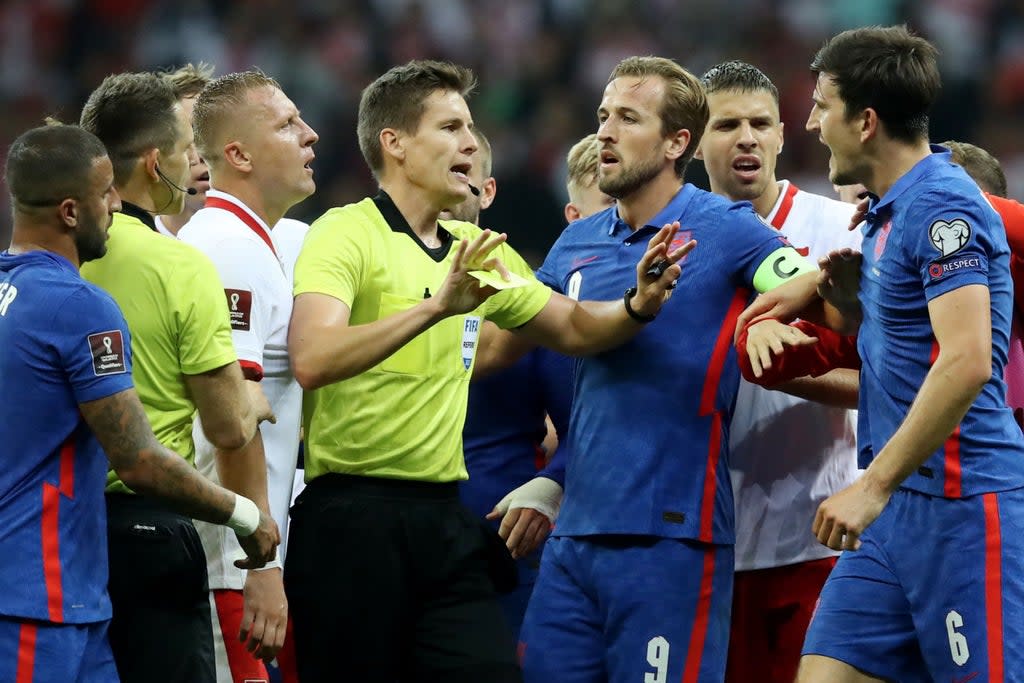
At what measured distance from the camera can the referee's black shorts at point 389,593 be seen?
4355mm

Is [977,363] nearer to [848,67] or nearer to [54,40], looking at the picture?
[848,67]

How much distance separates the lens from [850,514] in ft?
12.6

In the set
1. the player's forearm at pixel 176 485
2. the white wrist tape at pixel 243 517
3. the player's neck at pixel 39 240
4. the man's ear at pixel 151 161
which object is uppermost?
the man's ear at pixel 151 161

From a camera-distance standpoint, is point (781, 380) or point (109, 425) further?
point (781, 380)

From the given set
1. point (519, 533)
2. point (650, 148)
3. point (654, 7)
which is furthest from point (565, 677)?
point (654, 7)

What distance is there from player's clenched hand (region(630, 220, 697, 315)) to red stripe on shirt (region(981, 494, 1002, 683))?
1.09 metres

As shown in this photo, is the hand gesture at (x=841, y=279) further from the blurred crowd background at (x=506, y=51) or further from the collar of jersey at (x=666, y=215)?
the blurred crowd background at (x=506, y=51)

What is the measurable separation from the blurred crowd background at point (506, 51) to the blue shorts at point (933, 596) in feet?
21.4

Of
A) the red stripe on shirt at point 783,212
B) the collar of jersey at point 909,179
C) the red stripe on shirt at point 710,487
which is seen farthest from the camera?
the red stripe on shirt at point 783,212

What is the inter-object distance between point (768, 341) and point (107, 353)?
1.82m

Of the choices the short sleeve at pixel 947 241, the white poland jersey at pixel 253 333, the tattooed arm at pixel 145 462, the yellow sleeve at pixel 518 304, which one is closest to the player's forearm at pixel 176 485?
the tattooed arm at pixel 145 462

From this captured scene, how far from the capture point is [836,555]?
537 cm

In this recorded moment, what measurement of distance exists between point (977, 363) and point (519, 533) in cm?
165

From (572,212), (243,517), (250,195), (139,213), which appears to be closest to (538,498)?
(243,517)
